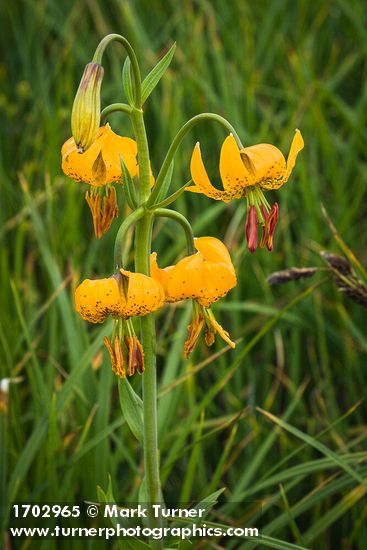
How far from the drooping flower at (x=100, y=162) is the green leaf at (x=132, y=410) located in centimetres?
29

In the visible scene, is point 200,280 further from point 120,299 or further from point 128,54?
point 128,54

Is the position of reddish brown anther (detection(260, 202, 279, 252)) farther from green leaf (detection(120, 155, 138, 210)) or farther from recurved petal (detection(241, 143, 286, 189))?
green leaf (detection(120, 155, 138, 210))

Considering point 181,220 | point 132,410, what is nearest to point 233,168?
point 181,220

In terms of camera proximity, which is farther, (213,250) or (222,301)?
(222,301)

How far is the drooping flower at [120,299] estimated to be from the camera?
1208mm

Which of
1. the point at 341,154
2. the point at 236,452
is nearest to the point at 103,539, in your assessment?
the point at 236,452

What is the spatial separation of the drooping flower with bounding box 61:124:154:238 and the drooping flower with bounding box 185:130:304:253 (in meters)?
0.12

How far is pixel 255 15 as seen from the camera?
3.65 meters

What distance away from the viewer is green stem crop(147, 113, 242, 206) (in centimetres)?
121

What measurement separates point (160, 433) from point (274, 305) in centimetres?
74

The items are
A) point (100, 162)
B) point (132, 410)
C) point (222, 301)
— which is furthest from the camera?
point (222, 301)

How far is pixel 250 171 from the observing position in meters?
1.23

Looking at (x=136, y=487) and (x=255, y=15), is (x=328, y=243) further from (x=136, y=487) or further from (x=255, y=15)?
(x=255, y=15)

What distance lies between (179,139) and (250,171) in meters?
0.12
